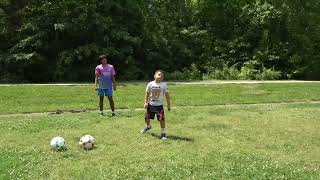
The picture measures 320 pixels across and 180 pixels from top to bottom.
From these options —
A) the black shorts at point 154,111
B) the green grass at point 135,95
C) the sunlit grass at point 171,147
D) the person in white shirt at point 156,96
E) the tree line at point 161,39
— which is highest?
the tree line at point 161,39

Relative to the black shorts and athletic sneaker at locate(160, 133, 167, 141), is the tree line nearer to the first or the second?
the black shorts

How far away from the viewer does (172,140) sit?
12.4m

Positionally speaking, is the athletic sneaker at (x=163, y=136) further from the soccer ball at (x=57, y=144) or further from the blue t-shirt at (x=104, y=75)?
the blue t-shirt at (x=104, y=75)

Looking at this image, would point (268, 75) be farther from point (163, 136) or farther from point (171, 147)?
point (171, 147)

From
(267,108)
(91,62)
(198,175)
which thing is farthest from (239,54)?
(198,175)

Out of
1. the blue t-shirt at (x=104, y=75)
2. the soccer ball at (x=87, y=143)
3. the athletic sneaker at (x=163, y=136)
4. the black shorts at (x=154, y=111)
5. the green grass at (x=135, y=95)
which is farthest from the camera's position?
the green grass at (x=135, y=95)

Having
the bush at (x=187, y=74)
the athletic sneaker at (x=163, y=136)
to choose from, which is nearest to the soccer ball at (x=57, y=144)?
the athletic sneaker at (x=163, y=136)

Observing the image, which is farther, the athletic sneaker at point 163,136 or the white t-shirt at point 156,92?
the white t-shirt at point 156,92

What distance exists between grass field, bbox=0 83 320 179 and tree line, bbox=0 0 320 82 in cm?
854

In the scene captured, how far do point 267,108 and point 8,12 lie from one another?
18023 millimetres

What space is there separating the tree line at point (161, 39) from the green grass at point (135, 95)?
19.0 ft

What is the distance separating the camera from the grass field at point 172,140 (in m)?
9.61

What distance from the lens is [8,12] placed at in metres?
30.9

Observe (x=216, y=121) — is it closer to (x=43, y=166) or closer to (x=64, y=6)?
(x=43, y=166)
